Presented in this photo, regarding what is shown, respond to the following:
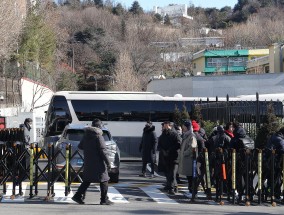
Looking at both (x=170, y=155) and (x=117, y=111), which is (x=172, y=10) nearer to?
(x=117, y=111)

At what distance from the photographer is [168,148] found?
17.5 metres

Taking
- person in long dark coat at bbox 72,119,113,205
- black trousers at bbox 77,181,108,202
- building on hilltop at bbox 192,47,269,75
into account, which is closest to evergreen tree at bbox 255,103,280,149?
black trousers at bbox 77,181,108,202

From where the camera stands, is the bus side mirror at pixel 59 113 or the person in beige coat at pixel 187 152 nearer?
the person in beige coat at pixel 187 152

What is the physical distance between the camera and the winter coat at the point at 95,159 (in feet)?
47.2

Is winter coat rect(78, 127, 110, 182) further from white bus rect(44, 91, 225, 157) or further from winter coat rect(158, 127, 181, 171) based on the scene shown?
white bus rect(44, 91, 225, 157)

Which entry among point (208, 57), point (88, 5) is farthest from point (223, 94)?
point (88, 5)

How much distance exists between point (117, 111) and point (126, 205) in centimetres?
1889

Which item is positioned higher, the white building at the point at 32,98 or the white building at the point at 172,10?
the white building at the point at 172,10

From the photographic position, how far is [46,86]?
200 ft

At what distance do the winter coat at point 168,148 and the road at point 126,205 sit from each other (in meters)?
0.82

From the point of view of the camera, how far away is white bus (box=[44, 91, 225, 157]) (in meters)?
33.0

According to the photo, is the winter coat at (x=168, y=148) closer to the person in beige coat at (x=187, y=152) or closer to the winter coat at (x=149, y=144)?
the person in beige coat at (x=187, y=152)

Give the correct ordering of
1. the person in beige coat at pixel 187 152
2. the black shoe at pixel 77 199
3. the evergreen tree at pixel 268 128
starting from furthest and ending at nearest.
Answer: the evergreen tree at pixel 268 128, the person in beige coat at pixel 187 152, the black shoe at pixel 77 199

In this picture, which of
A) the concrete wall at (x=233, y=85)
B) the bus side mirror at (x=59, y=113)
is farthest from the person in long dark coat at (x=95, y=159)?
the concrete wall at (x=233, y=85)
